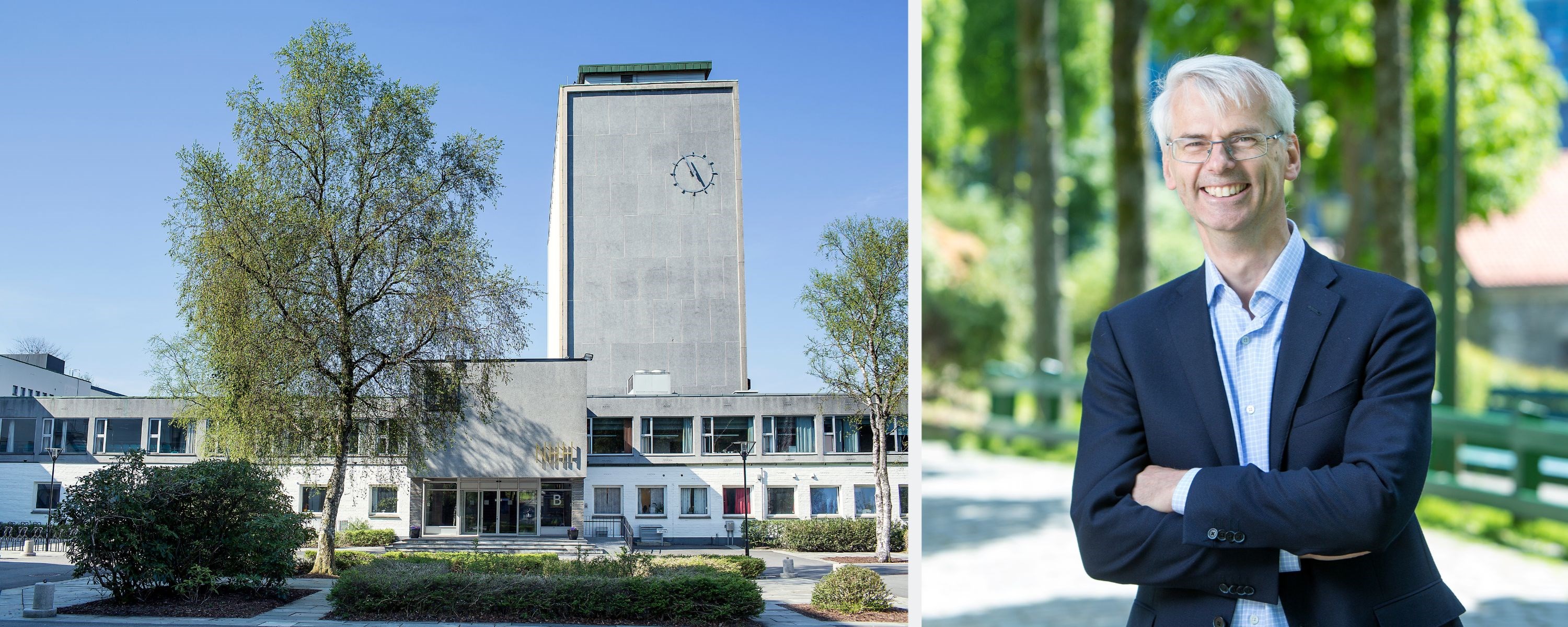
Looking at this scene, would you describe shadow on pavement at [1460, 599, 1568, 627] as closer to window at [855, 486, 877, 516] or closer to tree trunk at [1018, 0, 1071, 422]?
window at [855, 486, 877, 516]

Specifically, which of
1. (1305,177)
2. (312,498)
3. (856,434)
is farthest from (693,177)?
(1305,177)

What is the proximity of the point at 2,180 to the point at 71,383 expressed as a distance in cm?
156

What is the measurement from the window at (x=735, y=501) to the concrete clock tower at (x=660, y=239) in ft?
2.37

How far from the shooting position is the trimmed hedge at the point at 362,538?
7.86 m

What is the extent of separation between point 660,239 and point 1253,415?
24.1 feet

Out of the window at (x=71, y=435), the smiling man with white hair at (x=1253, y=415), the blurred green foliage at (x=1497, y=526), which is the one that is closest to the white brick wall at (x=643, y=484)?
the window at (x=71, y=435)

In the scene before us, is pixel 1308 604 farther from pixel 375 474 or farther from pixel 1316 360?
pixel 375 474

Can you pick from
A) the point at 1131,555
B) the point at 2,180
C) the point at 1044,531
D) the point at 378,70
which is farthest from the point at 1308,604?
the point at 2,180

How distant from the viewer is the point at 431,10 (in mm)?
8445

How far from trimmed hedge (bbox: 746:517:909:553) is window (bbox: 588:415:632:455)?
1167 millimetres

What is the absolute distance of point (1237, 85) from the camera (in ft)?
4.92

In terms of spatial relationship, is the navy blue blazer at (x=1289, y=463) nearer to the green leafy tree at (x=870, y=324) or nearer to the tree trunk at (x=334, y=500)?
the green leafy tree at (x=870, y=324)

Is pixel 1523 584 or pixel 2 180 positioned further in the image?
pixel 2 180

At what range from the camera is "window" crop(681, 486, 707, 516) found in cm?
844
